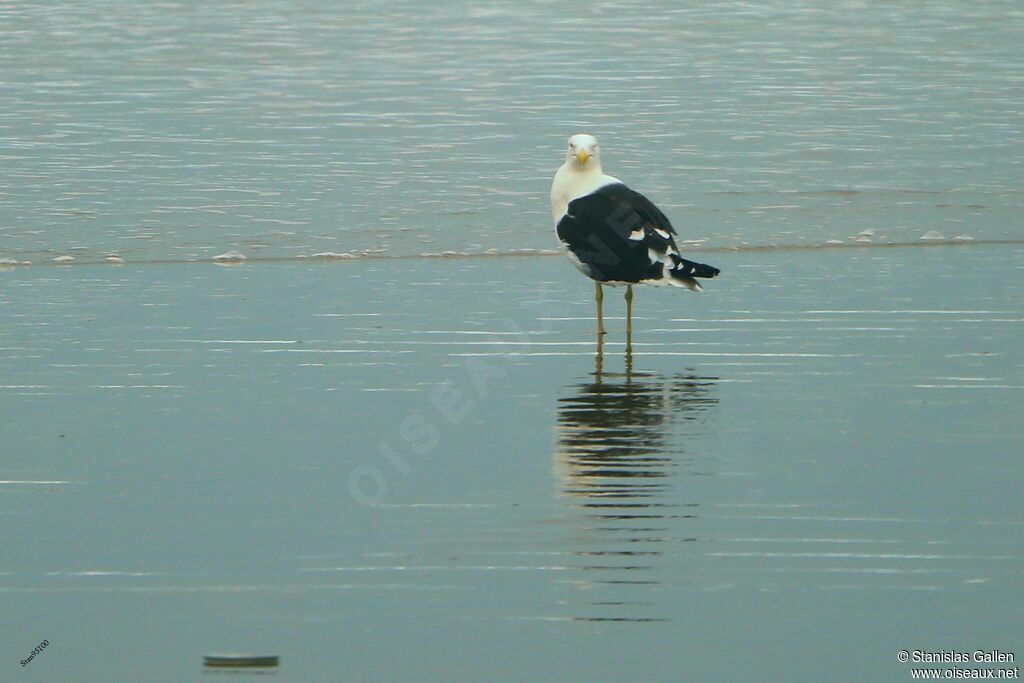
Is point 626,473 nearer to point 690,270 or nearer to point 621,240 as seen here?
point 690,270

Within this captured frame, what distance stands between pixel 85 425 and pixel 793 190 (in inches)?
305

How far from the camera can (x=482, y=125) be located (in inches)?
639

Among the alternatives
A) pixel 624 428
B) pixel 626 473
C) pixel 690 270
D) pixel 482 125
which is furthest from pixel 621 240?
pixel 482 125

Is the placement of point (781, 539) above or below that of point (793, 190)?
below

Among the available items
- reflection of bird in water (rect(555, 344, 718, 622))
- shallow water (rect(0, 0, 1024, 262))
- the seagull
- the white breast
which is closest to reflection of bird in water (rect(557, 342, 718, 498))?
reflection of bird in water (rect(555, 344, 718, 622))

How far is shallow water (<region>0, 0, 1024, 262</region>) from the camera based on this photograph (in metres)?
11.7

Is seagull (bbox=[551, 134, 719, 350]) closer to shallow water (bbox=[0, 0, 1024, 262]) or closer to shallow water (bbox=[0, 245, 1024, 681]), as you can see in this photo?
shallow water (bbox=[0, 245, 1024, 681])

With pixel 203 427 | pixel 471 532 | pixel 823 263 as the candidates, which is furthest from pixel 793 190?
pixel 471 532

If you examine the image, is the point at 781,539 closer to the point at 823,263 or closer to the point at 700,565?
the point at 700,565

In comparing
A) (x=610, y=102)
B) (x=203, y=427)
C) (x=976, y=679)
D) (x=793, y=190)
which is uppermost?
(x=610, y=102)

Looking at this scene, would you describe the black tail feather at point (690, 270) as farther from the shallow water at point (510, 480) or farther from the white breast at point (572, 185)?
the white breast at point (572, 185)

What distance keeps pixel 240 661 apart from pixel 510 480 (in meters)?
1.70

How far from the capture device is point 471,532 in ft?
17.0

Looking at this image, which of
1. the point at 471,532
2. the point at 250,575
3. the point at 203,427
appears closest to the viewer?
the point at 250,575
